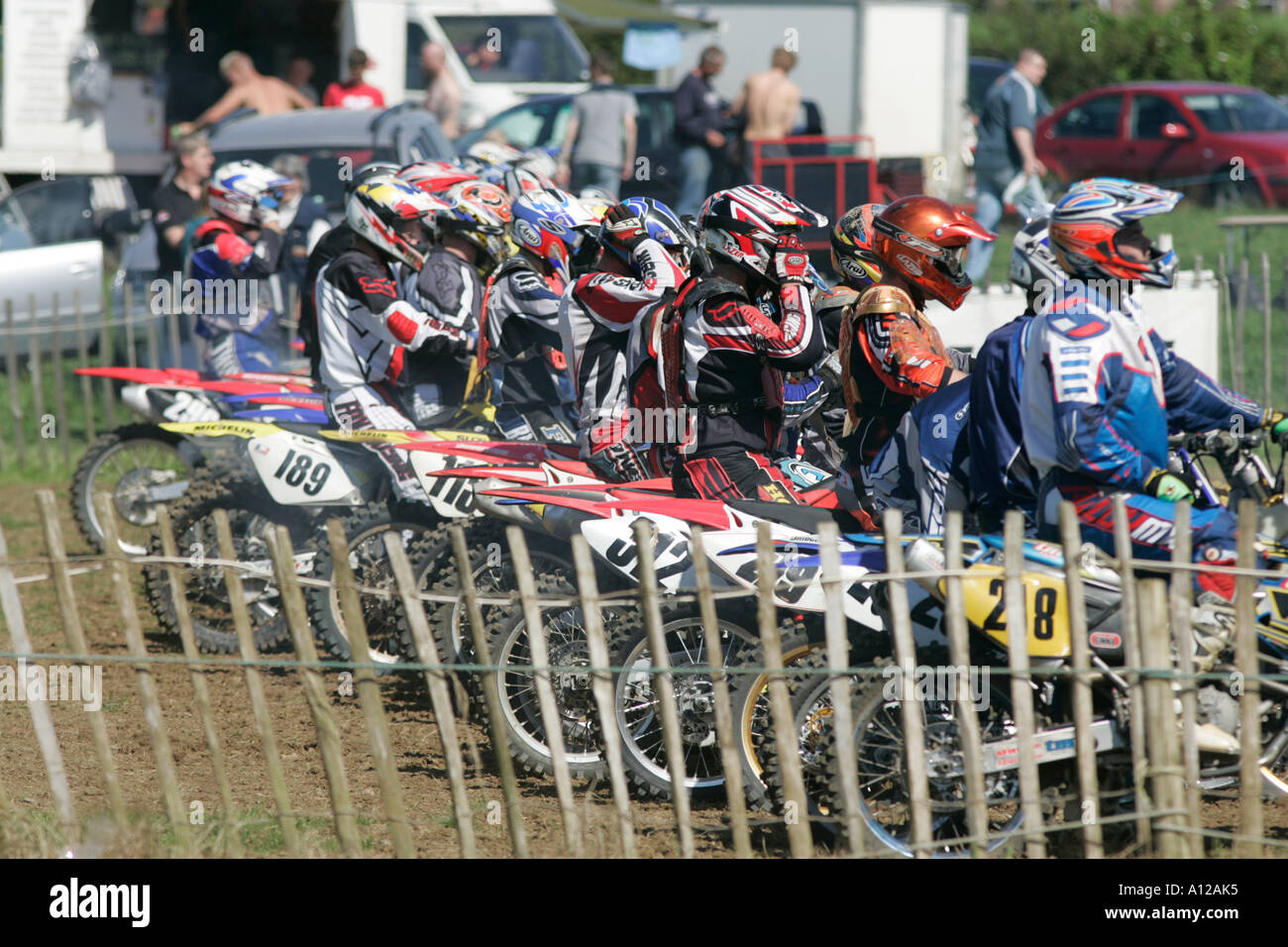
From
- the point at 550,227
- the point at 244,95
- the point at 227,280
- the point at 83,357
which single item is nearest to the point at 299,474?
the point at 550,227

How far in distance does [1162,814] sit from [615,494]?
221 cm

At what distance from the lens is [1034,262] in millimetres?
5562

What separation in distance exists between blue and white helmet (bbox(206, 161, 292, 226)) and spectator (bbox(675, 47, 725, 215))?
20.6ft

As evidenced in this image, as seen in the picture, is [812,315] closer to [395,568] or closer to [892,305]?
[892,305]

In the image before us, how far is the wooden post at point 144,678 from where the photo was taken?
4883mm

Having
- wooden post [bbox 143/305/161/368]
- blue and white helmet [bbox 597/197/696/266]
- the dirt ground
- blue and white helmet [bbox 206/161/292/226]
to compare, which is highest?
blue and white helmet [bbox 206/161/292/226]

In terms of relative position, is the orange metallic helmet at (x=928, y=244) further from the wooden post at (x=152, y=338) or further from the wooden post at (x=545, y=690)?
the wooden post at (x=152, y=338)

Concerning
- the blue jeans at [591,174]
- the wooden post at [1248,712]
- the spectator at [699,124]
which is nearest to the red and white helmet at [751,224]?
the wooden post at [1248,712]

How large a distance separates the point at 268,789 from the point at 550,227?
3.00m

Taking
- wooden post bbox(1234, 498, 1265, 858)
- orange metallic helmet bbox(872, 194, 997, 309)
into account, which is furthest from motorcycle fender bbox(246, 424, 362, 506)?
wooden post bbox(1234, 498, 1265, 858)

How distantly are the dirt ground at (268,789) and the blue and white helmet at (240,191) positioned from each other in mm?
2827

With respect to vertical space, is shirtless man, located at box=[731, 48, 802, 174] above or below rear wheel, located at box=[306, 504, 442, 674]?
above

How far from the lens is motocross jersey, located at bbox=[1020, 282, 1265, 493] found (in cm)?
482
